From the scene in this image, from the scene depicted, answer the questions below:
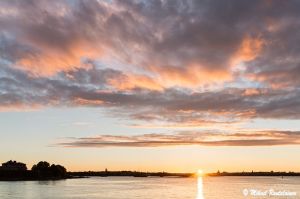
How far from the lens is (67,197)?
136m

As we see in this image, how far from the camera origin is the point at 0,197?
132 meters

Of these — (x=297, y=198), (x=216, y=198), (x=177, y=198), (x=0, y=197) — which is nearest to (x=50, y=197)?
(x=0, y=197)

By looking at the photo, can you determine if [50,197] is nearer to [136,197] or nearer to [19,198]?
[19,198]

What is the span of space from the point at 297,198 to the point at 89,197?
6512 centimetres

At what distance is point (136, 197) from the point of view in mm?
141750

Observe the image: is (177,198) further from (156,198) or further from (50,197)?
(50,197)

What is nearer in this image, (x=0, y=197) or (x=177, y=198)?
(x=0, y=197)

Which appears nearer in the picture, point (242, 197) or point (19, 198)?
point (19, 198)

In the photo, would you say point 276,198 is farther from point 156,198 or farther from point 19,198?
point 19,198

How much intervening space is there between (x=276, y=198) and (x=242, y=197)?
13.6 meters

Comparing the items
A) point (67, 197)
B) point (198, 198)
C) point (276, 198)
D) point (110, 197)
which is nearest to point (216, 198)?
point (198, 198)

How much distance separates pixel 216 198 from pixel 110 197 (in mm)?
34341

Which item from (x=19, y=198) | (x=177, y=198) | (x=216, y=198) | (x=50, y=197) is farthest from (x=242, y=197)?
(x=19, y=198)

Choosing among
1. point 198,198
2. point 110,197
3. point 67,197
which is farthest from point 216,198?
point 67,197
